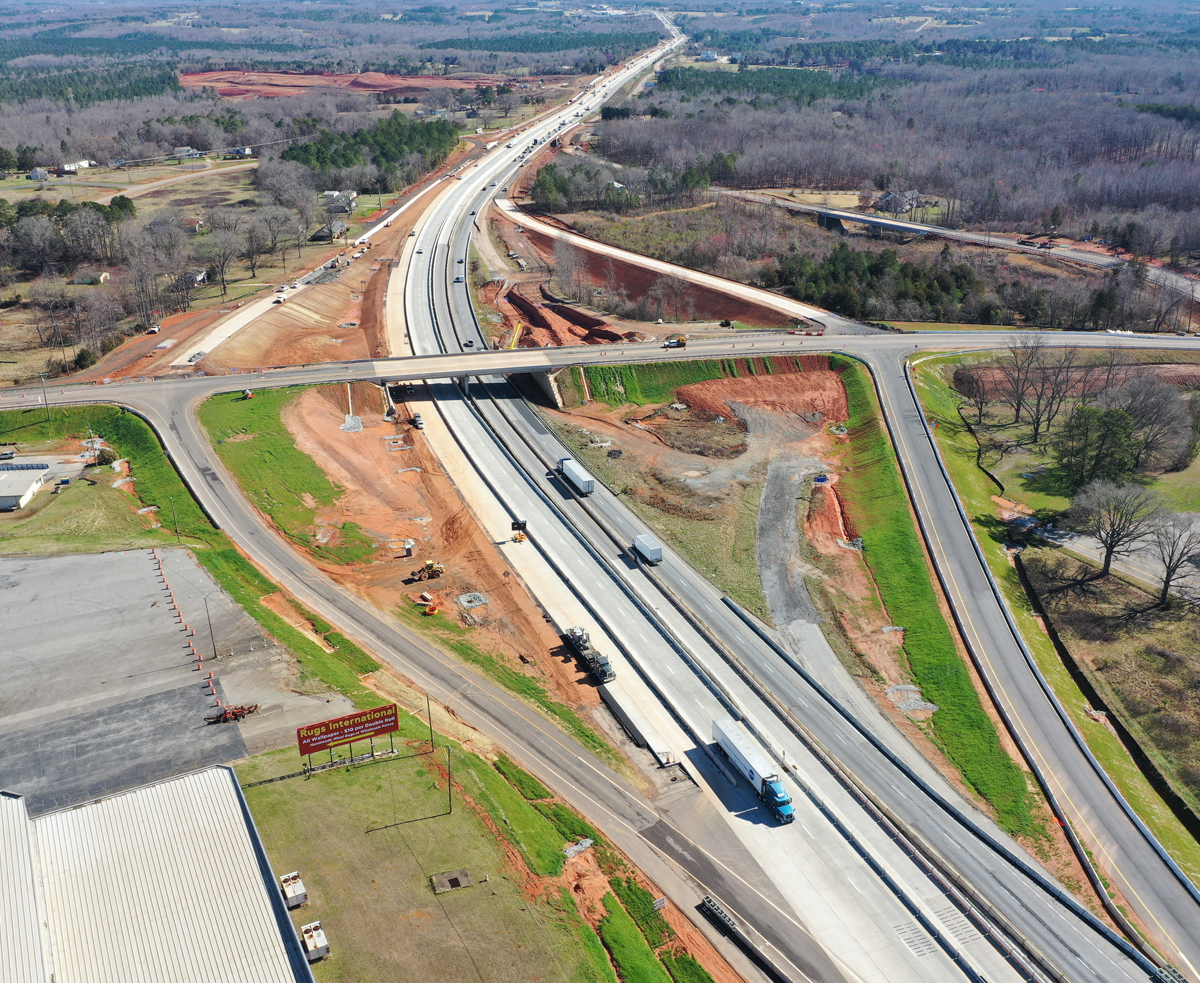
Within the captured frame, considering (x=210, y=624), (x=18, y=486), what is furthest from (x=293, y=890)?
(x=18, y=486)

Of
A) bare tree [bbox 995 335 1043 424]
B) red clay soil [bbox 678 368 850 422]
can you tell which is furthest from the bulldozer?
bare tree [bbox 995 335 1043 424]

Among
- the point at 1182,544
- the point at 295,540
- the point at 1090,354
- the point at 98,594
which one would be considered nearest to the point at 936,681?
the point at 1182,544

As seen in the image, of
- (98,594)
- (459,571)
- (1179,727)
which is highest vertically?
(98,594)

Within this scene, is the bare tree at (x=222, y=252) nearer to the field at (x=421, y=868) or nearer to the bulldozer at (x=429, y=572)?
the bulldozer at (x=429, y=572)

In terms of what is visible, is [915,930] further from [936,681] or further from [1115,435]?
[1115,435]

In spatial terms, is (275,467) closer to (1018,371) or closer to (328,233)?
(1018,371)
